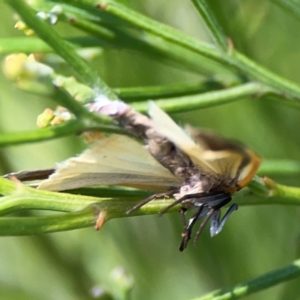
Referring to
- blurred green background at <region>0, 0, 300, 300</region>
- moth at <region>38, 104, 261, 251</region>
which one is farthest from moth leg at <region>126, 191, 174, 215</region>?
blurred green background at <region>0, 0, 300, 300</region>

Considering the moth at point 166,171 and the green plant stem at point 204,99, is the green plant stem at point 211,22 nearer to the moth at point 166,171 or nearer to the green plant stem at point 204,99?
the green plant stem at point 204,99

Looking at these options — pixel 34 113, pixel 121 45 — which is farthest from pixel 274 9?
pixel 34 113

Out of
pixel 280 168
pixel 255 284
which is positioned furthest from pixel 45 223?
pixel 280 168

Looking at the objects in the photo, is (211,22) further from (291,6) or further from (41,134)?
(41,134)

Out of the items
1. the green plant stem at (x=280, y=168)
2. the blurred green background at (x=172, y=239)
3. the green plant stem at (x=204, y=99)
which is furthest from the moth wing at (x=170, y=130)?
the blurred green background at (x=172, y=239)

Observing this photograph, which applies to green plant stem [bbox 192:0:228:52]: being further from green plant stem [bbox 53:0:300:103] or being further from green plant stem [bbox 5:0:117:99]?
green plant stem [bbox 5:0:117:99]
